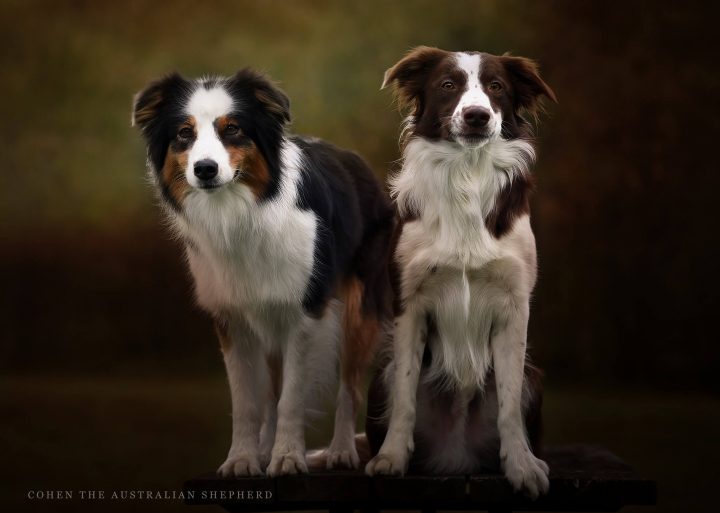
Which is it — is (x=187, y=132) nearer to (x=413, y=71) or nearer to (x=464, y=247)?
(x=413, y=71)

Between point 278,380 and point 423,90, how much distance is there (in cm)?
135

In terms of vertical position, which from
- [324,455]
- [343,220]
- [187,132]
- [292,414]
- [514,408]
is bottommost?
[324,455]

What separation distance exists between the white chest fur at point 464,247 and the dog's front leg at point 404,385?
82mm

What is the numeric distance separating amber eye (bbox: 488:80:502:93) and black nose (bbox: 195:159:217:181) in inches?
40.9

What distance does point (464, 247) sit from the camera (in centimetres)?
423

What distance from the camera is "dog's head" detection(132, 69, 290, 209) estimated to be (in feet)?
13.4

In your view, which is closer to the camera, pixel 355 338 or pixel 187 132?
pixel 187 132

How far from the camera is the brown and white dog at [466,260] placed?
420 centimetres

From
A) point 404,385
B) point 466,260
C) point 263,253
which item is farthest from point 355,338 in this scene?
point 466,260

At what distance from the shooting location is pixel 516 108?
4.36 meters

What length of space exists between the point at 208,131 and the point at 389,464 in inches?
54.1

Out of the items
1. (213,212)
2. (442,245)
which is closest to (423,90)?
(442,245)

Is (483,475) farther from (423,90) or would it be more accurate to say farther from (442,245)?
(423,90)

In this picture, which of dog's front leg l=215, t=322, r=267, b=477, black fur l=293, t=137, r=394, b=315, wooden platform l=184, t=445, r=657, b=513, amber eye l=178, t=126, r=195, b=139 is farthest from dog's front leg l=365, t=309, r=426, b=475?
amber eye l=178, t=126, r=195, b=139
